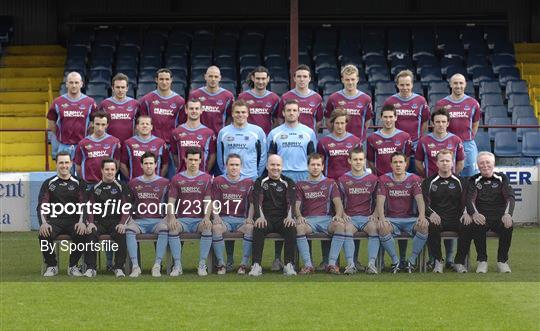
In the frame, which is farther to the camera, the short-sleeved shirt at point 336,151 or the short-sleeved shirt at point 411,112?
the short-sleeved shirt at point 411,112

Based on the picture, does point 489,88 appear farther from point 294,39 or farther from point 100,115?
point 100,115

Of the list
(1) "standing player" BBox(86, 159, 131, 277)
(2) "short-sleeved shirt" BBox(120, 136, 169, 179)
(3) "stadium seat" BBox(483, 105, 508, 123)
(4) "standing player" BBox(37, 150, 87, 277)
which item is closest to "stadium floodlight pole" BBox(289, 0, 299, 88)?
(3) "stadium seat" BBox(483, 105, 508, 123)

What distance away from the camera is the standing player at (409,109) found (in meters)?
11.7

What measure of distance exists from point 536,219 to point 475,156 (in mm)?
4485

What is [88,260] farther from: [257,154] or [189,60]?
[189,60]

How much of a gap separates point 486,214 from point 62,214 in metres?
3.97

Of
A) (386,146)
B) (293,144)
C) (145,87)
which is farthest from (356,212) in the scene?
(145,87)

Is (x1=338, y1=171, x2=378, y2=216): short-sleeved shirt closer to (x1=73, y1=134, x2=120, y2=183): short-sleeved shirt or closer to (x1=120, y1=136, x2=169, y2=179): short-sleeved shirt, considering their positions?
(x1=120, y1=136, x2=169, y2=179): short-sleeved shirt

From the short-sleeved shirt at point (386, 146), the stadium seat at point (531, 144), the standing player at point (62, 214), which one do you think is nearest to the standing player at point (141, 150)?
the standing player at point (62, 214)

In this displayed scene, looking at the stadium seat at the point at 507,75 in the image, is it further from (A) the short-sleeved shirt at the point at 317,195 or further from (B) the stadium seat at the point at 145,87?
(A) the short-sleeved shirt at the point at 317,195

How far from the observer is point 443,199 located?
11.0 meters
